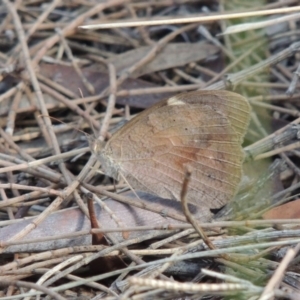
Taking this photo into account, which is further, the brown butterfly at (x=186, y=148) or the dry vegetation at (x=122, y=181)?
the brown butterfly at (x=186, y=148)

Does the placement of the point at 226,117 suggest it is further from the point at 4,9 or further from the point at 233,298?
the point at 4,9

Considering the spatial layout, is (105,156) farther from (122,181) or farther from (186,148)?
(186,148)

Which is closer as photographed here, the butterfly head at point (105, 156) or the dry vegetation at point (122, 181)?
the dry vegetation at point (122, 181)

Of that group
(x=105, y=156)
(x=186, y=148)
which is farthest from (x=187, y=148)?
(x=105, y=156)

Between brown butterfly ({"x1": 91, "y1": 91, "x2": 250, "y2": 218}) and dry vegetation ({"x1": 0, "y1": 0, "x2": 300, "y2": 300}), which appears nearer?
dry vegetation ({"x1": 0, "y1": 0, "x2": 300, "y2": 300})
